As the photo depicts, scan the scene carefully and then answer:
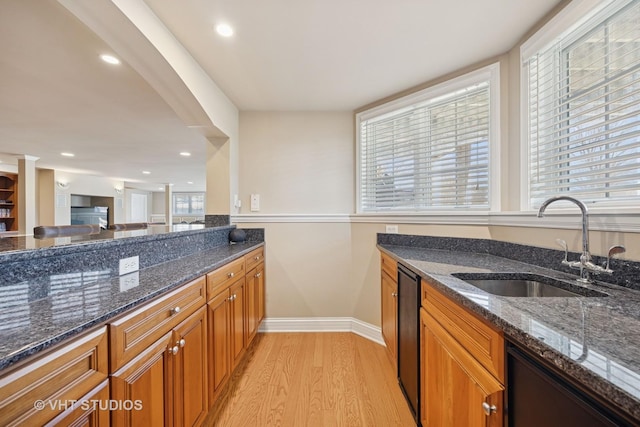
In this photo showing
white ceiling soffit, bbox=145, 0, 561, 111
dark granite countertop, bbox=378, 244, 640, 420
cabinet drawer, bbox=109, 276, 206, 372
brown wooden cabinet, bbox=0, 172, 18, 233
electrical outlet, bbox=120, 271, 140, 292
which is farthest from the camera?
brown wooden cabinet, bbox=0, 172, 18, 233

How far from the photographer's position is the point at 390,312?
6.56 feet

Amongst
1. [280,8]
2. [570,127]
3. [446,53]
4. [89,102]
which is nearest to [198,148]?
[89,102]

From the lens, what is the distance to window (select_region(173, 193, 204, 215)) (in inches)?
489

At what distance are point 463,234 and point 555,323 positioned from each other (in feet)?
4.44

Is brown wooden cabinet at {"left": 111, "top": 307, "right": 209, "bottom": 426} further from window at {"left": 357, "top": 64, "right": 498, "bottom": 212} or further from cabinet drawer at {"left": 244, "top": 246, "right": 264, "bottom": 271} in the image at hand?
window at {"left": 357, "top": 64, "right": 498, "bottom": 212}

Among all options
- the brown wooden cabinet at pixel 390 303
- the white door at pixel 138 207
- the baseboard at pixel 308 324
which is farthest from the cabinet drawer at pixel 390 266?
the white door at pixel 138 207

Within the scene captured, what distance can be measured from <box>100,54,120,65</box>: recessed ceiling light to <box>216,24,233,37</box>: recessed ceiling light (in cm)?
92

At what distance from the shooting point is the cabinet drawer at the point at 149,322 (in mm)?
801

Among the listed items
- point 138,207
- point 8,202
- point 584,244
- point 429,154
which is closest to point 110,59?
point 429,154

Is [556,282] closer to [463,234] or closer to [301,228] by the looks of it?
[463,234]

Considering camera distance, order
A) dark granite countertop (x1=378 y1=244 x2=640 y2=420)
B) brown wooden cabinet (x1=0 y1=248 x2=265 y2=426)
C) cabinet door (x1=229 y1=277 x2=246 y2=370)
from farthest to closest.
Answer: cabinet door (x1=229 y1=277 x2=246 y2=370)
brown wooden cabinet (x1=0 y1=248 x2=265 y2=426)
dark granite countertop (x1=378 y1=244 x2=640 y2=420)

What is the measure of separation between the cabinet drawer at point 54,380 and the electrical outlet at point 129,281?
302 mm

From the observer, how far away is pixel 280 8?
1419mm

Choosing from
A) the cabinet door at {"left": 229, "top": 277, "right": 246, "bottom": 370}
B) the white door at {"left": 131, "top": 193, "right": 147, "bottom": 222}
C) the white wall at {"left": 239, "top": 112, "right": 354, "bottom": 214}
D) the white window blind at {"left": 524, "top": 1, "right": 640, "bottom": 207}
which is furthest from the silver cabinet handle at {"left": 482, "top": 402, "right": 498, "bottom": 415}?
the white door at {"left": 131, "top": 193, "right": 147, "bottom": 222}
